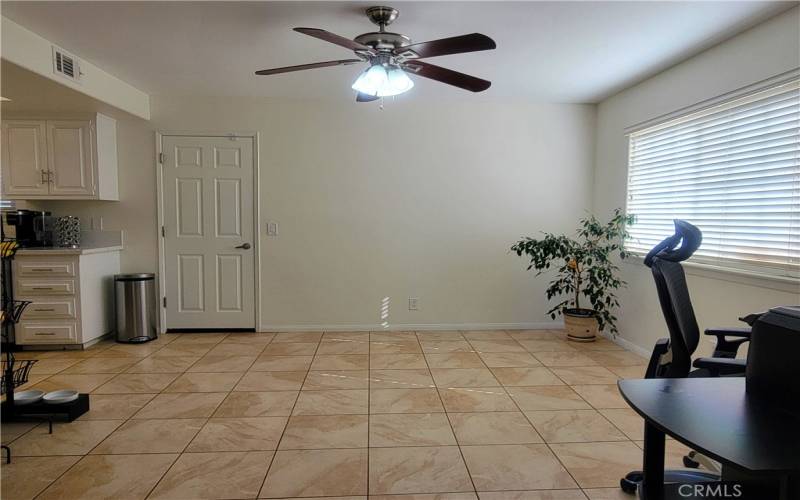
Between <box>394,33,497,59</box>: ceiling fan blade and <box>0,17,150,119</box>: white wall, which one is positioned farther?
<box>0,17,150,119</box>: white wall

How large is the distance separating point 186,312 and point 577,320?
3.97 m

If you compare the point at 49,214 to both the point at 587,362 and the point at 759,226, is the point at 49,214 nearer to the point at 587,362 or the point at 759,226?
the point at 587,362

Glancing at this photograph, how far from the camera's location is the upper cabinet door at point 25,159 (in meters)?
4.02

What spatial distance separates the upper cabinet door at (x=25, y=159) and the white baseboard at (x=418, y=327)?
8.03 ft

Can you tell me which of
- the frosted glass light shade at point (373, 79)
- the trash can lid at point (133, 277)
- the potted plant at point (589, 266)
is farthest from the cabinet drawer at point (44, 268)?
the potted plant at point (589, 266)

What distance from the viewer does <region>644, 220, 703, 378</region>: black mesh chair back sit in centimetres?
180

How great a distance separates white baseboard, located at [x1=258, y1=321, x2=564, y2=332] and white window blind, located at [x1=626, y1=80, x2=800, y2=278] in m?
1.49

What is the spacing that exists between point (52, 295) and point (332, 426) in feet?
10.0

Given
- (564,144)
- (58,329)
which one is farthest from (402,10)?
(58,329)

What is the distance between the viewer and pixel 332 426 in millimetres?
2576

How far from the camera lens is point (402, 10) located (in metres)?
2.48

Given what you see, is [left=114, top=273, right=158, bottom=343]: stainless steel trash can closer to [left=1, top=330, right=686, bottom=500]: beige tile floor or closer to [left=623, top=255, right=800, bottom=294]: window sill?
[left=1, top=330, right=686, bottom=500]: beige tile floor

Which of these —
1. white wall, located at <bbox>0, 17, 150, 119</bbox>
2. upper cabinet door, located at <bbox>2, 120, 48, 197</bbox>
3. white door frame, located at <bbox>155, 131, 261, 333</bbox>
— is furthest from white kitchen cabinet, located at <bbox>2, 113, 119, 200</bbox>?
white door frame, located at <bbox>155, 131, 261, 333</bbox>

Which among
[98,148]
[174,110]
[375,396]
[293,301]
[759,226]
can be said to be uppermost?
[174,110]
